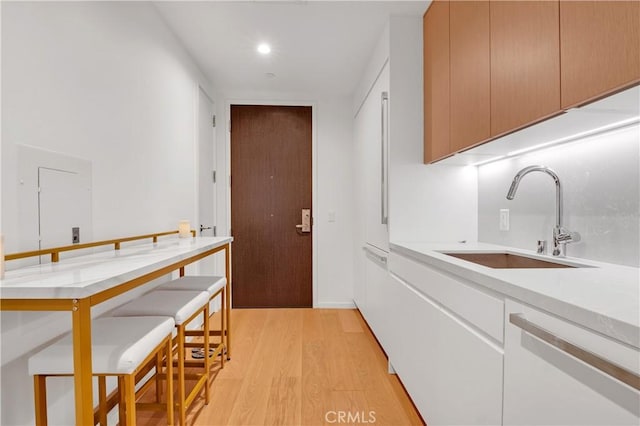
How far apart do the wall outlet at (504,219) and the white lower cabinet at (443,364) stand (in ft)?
2.19

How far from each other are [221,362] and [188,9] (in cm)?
236

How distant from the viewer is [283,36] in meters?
2.46

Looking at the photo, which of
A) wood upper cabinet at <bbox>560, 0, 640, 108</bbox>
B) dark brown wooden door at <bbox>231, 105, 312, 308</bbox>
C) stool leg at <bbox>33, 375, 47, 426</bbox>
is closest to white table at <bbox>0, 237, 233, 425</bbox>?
stool leg at <bbox>33, 375, 47, 426</bbox>

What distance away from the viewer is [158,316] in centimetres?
138

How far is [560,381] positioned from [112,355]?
3.99 feet

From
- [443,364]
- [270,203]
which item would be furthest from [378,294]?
[270,203]

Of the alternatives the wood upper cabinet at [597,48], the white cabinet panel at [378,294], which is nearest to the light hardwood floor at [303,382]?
the white cabinet panel at [378,294]

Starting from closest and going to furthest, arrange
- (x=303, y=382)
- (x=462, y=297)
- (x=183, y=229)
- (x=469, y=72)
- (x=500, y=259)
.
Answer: (x=462, y=297) → (x=469, y=72) → (x=500, y=259) → (x=303, y=382) → (x=183, y=229)

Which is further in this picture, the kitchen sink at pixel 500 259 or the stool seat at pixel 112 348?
the kitchen sink at pixel 500 259

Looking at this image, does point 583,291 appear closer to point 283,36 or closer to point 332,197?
point 283,36

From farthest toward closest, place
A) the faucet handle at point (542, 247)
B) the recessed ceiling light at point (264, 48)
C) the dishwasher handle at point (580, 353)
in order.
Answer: the recessed ceiling light at point (264, 48) < the faucet handle at point (542, 247) < the dishwasher handle at point (580, 353)

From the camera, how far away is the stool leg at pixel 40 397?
1.03 m

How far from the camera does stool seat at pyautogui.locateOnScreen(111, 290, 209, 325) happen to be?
1.47 meters

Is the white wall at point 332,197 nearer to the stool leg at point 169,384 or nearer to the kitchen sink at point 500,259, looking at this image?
the kitchen sink at point 500,259
